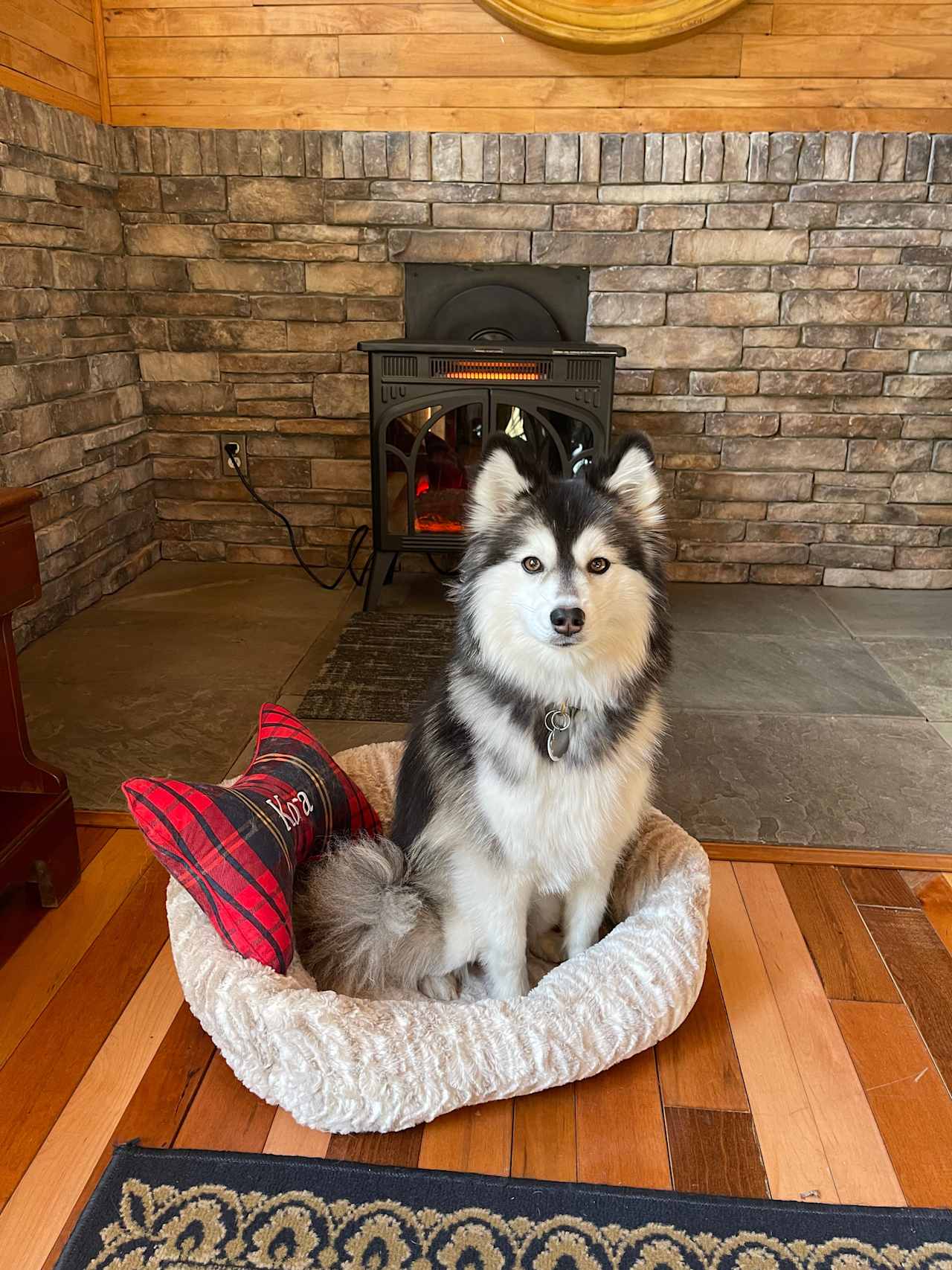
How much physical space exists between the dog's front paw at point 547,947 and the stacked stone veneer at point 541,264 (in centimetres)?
229

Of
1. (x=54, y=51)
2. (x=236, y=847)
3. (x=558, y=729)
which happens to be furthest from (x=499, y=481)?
(x=54, y=51)

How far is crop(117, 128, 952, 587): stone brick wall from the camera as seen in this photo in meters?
3.40

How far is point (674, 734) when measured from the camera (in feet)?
8.43

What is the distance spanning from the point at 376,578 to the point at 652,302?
5.02 feet

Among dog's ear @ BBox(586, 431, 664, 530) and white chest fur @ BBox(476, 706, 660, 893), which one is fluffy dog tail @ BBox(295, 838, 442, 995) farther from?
dog's ear @ BBox(586, 431, 664, 530)

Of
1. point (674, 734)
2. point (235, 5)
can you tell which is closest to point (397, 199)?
point (235, 5)

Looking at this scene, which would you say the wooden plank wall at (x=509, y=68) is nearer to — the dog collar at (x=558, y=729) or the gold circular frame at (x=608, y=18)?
the gold circular frame at (x=608, y=18)

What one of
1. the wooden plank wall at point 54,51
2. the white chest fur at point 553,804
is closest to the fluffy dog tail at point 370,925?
the white chest fur at point 553,804

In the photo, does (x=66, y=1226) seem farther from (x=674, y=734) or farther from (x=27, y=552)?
(x=674, y=734)

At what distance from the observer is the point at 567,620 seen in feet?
4.29

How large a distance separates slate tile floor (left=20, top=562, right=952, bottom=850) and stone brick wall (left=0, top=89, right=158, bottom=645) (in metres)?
0.22

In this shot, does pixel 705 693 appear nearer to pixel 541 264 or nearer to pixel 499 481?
pixel 499 481

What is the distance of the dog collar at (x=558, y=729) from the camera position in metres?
1.43

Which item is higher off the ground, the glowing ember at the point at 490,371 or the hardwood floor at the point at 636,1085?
the glowing ember at the point at 490,371
